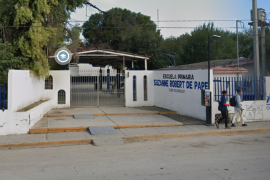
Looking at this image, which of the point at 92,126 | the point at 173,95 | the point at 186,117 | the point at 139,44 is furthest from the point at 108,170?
the point at 139,44

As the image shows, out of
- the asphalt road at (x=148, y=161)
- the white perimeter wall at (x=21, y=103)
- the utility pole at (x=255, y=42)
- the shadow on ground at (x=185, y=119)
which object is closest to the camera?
the asphalt road at (x=148, y=161)

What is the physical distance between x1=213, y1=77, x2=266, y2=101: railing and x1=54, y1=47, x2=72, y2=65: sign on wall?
8.43 meters

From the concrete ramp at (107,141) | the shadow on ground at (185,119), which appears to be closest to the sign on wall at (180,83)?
the shadow on ground at (185,119)

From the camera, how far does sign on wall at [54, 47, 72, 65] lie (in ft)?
52.9

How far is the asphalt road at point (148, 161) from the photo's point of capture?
611cm

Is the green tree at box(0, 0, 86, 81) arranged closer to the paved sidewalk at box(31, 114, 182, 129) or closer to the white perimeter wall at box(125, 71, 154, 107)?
the paved sidewalk at box(31, 114, 182, 129)

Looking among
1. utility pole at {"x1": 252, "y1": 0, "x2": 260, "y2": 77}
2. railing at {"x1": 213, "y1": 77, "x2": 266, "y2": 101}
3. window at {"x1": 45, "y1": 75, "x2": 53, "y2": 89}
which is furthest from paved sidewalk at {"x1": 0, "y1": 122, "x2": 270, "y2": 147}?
window at {"x1": 45, "y1": 75, "x2": 53, "y2": 89}

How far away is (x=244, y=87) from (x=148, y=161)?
825 cm

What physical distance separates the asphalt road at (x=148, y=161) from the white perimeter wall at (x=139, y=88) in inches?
294

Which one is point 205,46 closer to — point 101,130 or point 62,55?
point 62,55

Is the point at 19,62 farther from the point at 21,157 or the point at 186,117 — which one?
the point at 186,117

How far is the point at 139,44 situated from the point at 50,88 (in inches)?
553

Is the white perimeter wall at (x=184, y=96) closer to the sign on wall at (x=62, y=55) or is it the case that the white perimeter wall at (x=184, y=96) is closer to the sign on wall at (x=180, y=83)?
the sign on wall at (x=180, y=83)

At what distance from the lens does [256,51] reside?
13797 millimetres
